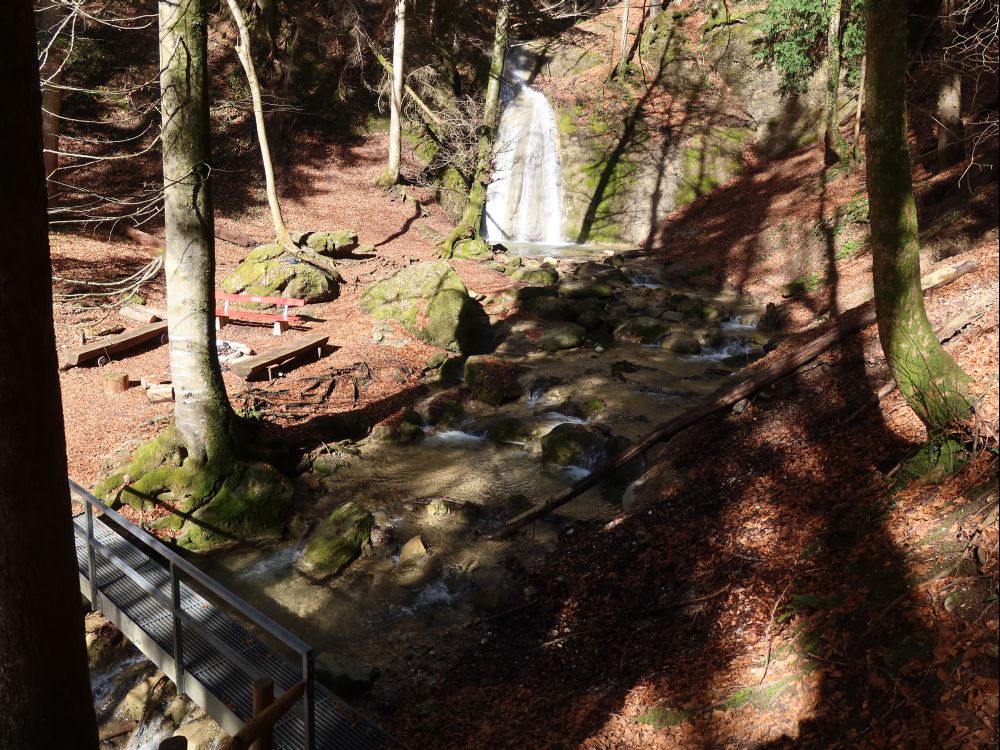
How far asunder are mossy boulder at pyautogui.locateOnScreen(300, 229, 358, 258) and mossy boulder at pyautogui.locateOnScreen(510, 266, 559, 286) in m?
4.86

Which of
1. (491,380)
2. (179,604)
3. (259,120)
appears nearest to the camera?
(179,604)

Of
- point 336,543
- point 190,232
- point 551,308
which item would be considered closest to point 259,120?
point 551,308

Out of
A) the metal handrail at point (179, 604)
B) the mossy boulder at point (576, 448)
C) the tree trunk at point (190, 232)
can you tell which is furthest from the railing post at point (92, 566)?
the mossy boulder at point (576, 448)

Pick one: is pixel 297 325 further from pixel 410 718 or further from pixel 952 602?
pixel 952 602

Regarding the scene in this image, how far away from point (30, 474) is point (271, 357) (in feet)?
34.6

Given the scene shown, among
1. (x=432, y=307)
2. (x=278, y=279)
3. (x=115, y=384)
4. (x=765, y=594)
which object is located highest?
(x=278, y=279)

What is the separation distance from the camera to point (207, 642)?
6641 mm

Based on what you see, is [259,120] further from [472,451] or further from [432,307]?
[472,451]

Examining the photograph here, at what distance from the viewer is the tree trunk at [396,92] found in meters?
23.0

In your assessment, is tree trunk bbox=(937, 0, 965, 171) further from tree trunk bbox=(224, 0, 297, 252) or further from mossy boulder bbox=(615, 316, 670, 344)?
tree trunk bbox=(224, 0, 297, 252)

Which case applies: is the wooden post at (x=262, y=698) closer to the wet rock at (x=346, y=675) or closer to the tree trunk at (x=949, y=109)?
the wet rock at (x=346, y=675)

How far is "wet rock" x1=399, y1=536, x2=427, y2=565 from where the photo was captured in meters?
9.14

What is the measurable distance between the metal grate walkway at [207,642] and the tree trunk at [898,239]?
5149 mm

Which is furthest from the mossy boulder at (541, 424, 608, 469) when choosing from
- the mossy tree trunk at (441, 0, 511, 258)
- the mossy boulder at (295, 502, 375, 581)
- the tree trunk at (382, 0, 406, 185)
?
the tree trunk at (382, 0, 406, 185)
